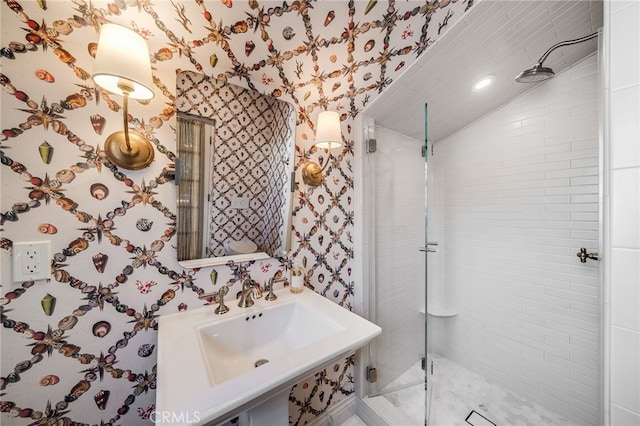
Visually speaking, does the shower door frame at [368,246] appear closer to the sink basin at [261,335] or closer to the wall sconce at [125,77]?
the sink basin at [261,335]

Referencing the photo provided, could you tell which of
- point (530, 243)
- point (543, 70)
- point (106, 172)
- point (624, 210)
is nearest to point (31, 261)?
point (106, 172)

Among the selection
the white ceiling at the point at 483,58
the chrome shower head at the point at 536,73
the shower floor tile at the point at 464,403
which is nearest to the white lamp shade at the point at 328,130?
the white ceiling at the point at 483,58

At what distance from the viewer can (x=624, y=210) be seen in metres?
0.55

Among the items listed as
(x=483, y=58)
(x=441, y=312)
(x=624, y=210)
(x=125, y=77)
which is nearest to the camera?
(x=624, y=210)

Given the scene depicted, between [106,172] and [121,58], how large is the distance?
15.4 inches

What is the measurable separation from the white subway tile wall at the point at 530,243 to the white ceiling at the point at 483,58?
0.26 metres

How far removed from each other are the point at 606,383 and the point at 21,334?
1684mm

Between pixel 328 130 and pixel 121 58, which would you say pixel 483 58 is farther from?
pixel 121 58

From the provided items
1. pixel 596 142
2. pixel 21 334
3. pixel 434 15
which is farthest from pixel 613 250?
pixel 21 334

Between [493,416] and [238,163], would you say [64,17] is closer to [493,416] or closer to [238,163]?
[238,163]

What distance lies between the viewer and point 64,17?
73 cm

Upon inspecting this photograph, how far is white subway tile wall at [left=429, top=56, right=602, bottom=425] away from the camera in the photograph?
144 centimetres

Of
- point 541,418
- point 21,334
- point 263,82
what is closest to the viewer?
point 21,334

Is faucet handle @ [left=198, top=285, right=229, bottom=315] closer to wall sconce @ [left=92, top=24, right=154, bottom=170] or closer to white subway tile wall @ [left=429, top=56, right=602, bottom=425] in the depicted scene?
wall sconce @ [left=92, top=24, right=154, bottom=170]
